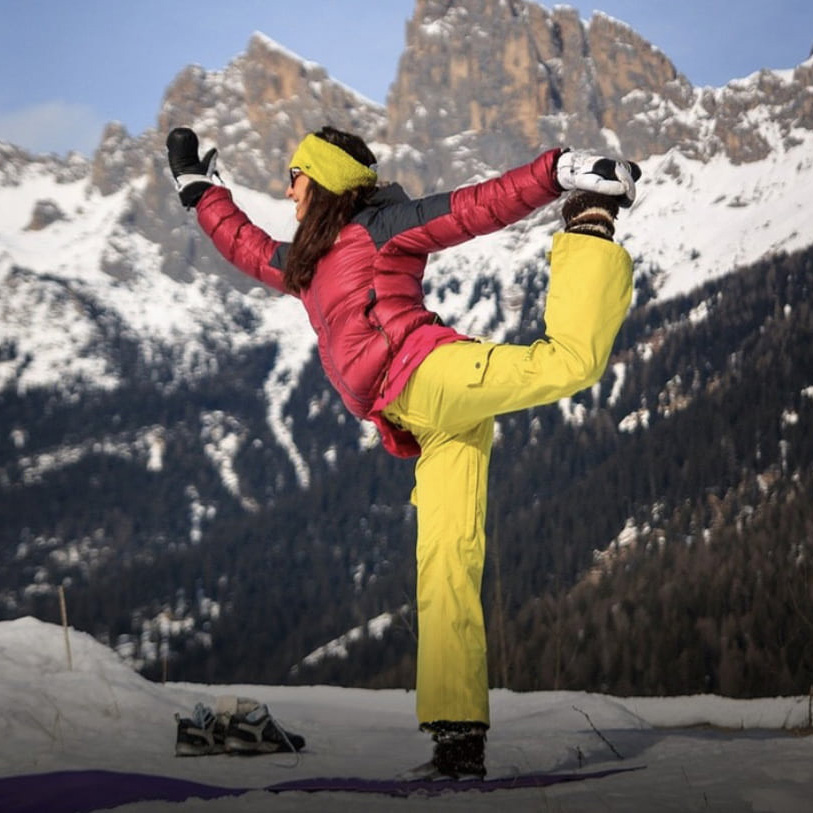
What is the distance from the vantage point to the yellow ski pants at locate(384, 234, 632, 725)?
3.43 metres

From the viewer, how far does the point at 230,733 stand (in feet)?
14.8

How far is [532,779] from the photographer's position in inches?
134

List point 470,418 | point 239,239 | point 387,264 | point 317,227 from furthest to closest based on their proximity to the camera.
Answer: point 239,239
point 317,227
point 387,264
point 470,418

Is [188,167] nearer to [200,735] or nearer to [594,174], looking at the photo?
[594,174]

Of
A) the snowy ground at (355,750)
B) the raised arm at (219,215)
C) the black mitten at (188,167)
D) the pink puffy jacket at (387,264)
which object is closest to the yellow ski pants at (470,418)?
the pink puffy jacket at (387,264)

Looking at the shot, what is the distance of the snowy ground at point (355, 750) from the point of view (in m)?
2.84

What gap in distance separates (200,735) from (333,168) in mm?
2366

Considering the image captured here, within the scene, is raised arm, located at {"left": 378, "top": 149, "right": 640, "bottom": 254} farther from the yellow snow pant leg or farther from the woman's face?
the yellow snow pant leg

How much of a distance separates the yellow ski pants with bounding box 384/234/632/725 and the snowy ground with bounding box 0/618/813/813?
49 centimetres

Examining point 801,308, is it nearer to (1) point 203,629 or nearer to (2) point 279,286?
(1) point 203,629

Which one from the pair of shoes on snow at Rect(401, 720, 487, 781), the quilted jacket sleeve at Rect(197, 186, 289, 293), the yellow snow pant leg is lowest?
the pair of shoes on snow at Rect(401, 720, 487, 781)

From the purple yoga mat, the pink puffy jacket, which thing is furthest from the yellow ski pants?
the purple yoga mat

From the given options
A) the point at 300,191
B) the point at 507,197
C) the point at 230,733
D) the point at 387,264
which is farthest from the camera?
the point at 230,733

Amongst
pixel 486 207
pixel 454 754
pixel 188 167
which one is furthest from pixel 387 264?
pixel 454 754
